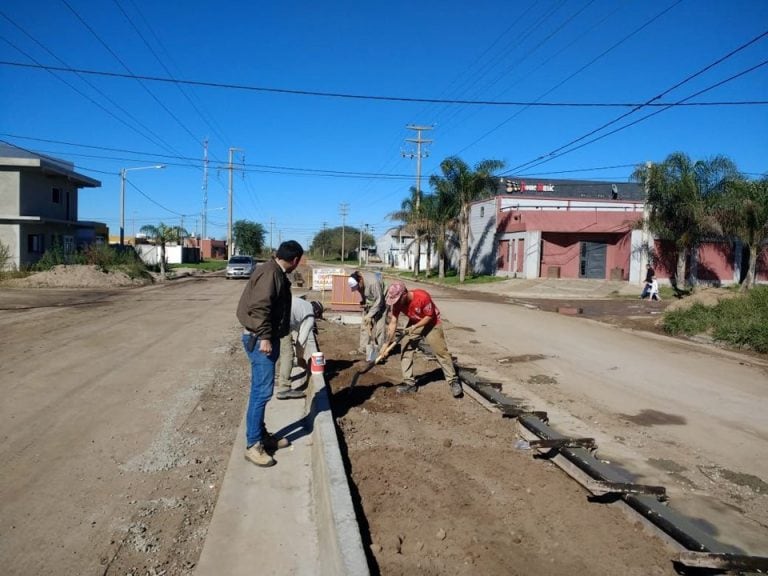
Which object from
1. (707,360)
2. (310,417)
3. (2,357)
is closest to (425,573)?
(310,417)

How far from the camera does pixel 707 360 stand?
40.1 feet

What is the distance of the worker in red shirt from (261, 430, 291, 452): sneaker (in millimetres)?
2472

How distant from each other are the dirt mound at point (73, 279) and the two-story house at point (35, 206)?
474 cm

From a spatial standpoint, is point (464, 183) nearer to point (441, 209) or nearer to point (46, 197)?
point (441, 209)

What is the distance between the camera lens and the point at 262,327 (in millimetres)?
4883

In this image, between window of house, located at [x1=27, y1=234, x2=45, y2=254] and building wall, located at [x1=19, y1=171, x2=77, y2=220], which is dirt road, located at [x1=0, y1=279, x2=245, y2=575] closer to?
building wall, located at [x1=19, y1=171, x2=77, y2=220]

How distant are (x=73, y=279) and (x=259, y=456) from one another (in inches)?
1090

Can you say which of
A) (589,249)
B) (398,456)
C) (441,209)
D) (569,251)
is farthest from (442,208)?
(398,456)

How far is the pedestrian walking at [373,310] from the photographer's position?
987 centimetres

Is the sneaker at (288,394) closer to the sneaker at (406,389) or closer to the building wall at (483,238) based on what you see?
the sneaker at (406,389)

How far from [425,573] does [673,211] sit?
30933mm

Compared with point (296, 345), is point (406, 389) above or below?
below

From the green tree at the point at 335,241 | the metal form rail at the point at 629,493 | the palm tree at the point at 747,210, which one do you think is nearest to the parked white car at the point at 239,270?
the palm tree at the point at 747,210

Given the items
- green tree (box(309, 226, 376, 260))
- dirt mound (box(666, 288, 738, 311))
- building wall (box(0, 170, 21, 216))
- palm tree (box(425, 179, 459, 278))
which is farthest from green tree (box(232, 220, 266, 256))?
dirt mound (box(666, 288, 738, 311))
